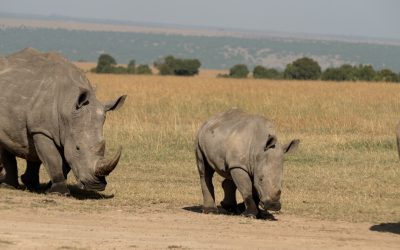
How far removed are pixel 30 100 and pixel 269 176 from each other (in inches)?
154

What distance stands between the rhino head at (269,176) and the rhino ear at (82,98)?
2852 millimetres

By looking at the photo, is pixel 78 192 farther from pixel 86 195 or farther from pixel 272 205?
pixel 272 205

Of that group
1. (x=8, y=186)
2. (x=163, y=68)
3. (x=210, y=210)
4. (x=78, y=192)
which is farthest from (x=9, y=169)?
(x=163, y=68)

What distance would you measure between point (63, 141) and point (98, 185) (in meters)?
0.79

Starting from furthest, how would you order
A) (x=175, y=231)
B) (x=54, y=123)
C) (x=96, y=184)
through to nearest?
(x=54, y=123) → (x=96, y=184) → (x=175, y=231)

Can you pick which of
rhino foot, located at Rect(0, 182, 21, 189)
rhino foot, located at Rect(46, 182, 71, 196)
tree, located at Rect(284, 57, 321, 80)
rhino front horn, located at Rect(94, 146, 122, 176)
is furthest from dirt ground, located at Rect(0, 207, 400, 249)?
tree, located at Rect(284, 57, 321, 80)

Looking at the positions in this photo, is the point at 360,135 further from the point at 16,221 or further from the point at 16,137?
the point at 16,221

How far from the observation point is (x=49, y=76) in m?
16.0

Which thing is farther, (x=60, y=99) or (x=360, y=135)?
(x=360, y=135)

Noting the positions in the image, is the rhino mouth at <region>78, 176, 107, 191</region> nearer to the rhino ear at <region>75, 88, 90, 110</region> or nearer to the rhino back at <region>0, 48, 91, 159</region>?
the rhino back at <region>0, 48, 91, 159</region>

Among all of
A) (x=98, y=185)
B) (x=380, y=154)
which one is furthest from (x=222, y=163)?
(x=380, y=154)

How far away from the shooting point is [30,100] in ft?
51.9

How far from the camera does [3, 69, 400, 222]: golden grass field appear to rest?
15.8 meters

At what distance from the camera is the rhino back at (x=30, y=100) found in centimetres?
1566
